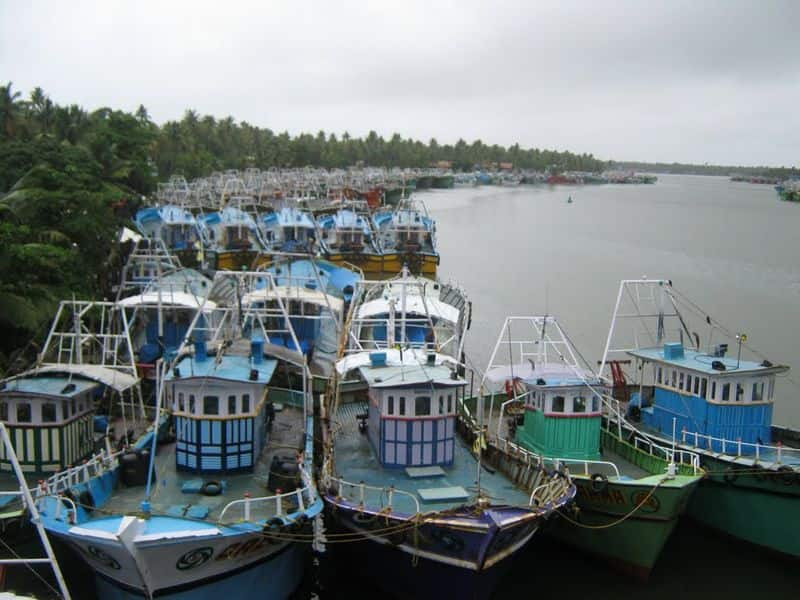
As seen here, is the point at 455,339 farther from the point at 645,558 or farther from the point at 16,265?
the point at 16,265

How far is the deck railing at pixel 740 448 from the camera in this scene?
73.6ft

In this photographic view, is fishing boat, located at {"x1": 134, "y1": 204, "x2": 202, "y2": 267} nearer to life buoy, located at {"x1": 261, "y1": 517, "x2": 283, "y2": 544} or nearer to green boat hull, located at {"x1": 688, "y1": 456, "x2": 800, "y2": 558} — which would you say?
green boat hull, located at {"x1": 688, "y1": 456, "x2": 800, "y2": 558}

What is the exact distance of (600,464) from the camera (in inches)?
880

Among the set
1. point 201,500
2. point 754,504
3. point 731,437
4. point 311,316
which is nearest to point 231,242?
point 311,316

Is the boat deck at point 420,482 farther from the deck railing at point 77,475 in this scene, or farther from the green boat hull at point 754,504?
the green boat hull at point 754,504

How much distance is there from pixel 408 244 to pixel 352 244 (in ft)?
12.1

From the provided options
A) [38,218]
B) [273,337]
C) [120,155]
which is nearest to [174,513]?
[273,337]

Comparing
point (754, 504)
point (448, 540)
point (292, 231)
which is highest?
point (292, 231)

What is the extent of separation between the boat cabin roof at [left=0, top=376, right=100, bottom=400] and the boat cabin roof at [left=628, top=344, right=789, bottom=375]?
15.5m

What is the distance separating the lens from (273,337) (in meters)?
32.4

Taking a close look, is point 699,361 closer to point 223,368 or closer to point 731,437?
point 731,437

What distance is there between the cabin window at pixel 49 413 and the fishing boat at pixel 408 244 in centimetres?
3399

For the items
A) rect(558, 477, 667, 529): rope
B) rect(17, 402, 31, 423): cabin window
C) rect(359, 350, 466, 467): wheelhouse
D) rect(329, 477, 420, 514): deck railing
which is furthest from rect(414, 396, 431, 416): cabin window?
rect(17, 402, 31, 423): cabin window

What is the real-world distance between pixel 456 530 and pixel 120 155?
60231 mm
